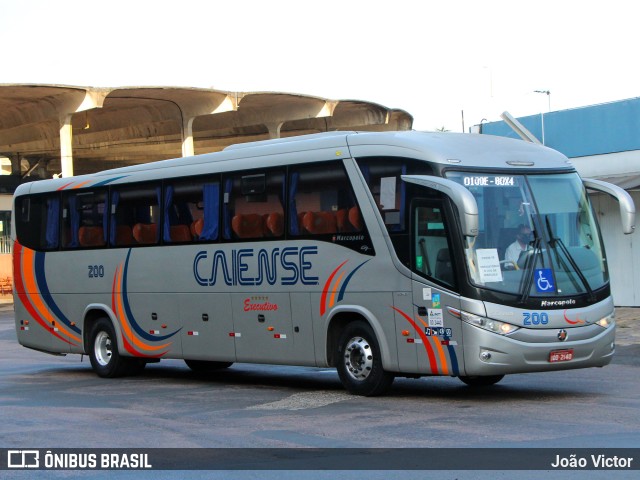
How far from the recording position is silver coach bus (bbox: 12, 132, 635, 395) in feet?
42.8

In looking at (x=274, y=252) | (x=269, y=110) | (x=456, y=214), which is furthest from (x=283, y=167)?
(x=269, y=110)

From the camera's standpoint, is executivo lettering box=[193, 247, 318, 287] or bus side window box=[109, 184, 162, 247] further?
bus side window box=[109, 184, 162, 247]

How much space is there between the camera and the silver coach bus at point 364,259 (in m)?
13.0

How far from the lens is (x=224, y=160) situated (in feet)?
53.8

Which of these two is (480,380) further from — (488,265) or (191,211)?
(191,211)

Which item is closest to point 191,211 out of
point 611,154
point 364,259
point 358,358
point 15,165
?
point 364,259

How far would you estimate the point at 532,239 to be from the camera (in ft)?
43.6

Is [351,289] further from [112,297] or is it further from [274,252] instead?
[112,297]

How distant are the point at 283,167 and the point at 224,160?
1399 mm

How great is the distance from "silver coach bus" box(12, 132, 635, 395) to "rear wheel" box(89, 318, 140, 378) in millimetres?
56

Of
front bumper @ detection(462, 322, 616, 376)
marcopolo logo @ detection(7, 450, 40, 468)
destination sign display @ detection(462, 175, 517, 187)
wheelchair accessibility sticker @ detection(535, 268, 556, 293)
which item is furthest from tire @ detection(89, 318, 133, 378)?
marcopolo logo @ detection(7, 450, 40, 468)

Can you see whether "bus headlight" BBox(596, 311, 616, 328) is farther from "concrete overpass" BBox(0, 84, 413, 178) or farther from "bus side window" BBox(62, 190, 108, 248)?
"concrete overpass" BBox(0, 84, 413, 178)

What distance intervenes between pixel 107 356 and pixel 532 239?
847 cm

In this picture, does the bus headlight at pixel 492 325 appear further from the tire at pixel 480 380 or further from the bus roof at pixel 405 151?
the tire at pixel 480 380
